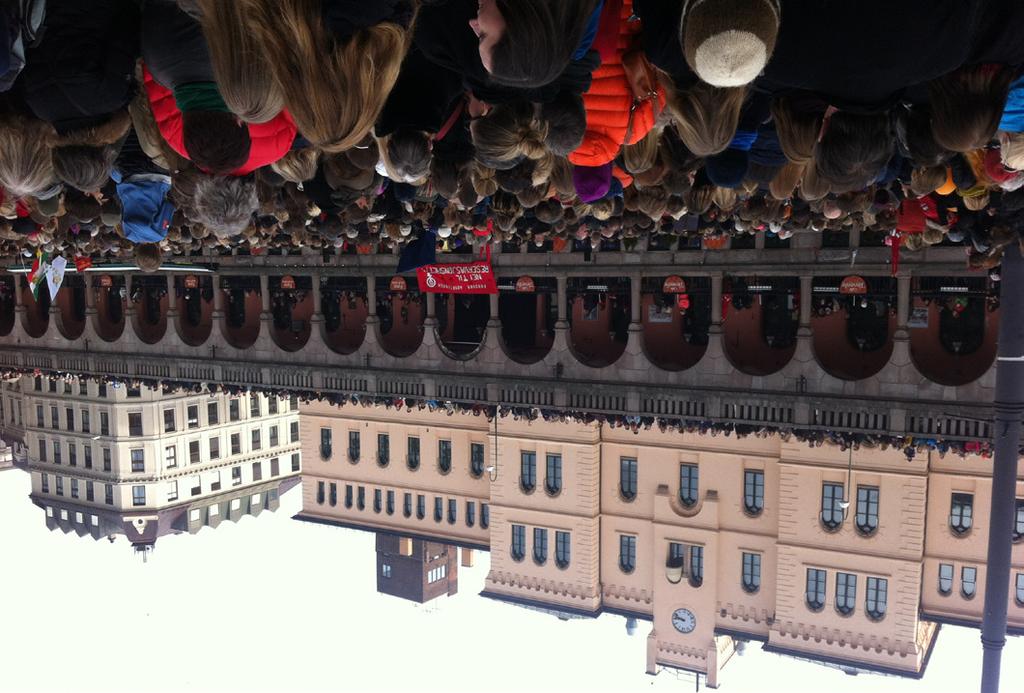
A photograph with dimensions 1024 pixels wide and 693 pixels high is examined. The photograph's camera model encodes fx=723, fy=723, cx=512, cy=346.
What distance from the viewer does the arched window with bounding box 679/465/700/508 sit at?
82.3ft

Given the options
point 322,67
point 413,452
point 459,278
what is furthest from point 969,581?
point 322,67

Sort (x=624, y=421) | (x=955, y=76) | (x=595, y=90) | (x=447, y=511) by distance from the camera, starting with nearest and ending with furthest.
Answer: (x=955, y=76) < (x=595, y=90) < (x=624, y=421) < (x=447, y=511)

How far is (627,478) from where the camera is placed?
2645cm

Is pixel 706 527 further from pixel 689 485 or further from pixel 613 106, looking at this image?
pixel 613 106

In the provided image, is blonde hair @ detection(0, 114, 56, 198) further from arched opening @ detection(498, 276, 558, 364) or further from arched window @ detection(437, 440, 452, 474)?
arched window @ detection(437, 440, 452, 474)

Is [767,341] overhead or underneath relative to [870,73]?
underneath

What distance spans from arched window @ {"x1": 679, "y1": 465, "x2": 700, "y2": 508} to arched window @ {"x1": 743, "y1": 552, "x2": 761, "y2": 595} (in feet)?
7.92

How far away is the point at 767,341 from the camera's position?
2222 centimetres

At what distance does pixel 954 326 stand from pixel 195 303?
98.8ft

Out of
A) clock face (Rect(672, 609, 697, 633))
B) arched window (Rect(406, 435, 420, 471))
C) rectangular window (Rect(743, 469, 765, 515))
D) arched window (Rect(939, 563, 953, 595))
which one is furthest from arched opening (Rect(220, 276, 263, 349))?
arched window (Rect(939, 563, 953, 595))

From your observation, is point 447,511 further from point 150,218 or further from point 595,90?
point 595,90

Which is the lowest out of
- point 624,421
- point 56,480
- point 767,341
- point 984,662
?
point 56,480

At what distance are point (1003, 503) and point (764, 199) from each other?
5342 millimetres

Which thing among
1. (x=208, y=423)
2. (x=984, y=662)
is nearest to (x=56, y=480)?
(x=208, y=423)
